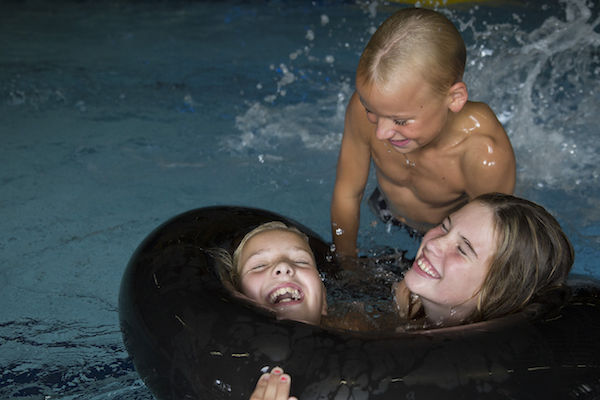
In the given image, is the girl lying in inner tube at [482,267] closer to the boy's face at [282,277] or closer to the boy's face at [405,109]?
the boy's face at [282,277]

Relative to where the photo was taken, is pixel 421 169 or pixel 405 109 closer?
pixel 405 109

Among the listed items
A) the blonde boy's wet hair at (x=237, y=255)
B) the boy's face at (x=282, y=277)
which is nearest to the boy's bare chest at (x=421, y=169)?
the blonde boy's wet hair at (x=237, y=255)

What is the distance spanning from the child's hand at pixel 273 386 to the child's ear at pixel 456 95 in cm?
96

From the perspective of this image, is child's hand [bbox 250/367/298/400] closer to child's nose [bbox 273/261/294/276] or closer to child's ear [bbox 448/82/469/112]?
child's nose [bbox 273/261/294/276]

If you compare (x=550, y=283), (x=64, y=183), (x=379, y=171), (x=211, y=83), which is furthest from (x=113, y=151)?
(x=550, y=283)

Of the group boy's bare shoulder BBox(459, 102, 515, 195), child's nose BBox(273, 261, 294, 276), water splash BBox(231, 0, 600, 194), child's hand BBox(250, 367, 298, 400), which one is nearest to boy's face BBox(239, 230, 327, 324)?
child's nose BBox(273, 261, 294, 276)

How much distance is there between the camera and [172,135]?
376 cm

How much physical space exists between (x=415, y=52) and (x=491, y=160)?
1.60 ft

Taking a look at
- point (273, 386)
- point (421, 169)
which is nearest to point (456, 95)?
point (421, 169)

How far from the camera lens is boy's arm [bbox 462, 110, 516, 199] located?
6.60 feet

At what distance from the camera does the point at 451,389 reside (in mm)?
1260

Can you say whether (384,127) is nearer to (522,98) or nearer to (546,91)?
(522,98)

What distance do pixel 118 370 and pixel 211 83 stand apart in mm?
2945

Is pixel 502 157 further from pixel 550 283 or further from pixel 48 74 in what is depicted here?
Result: pixel 48 74
